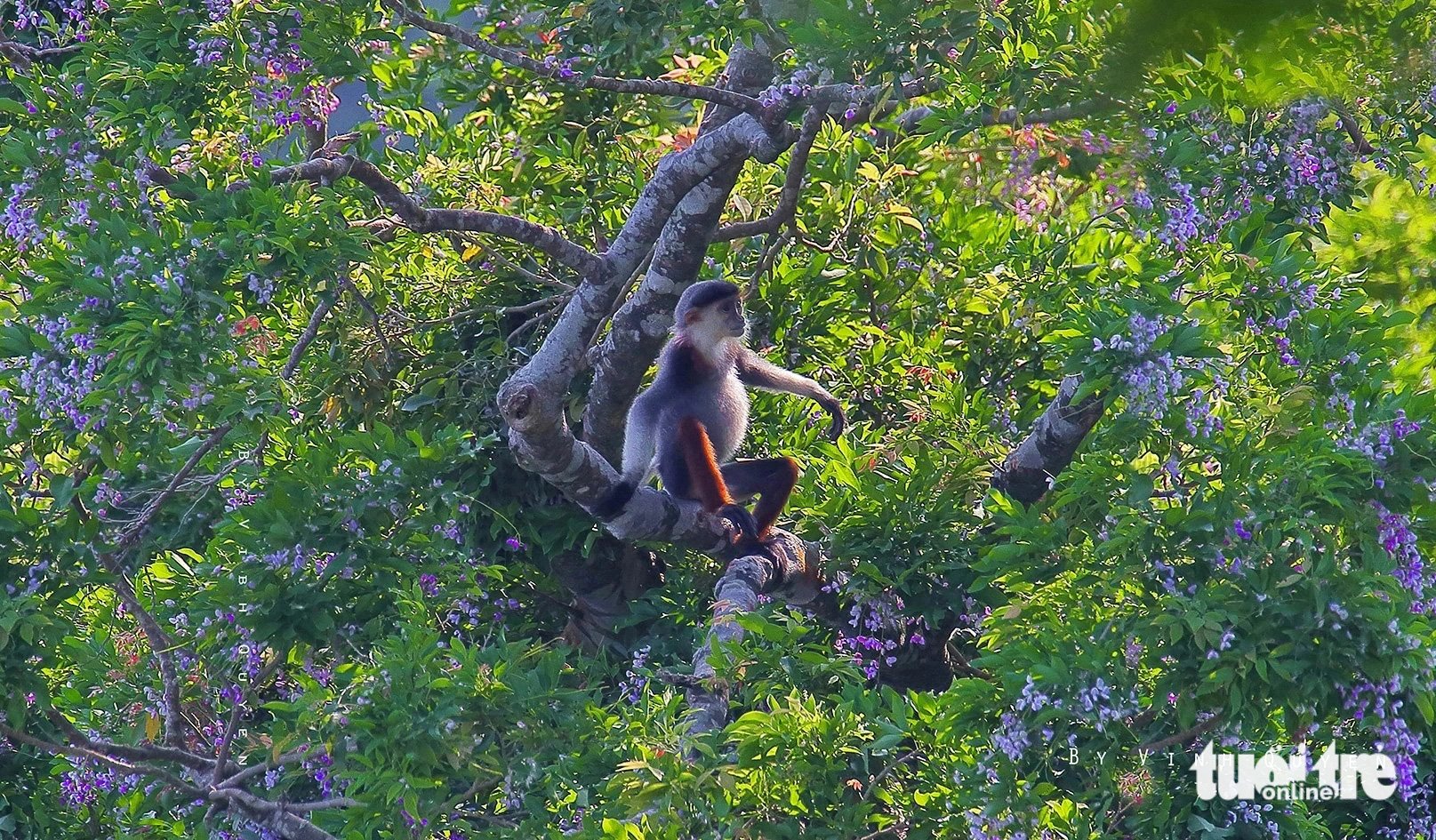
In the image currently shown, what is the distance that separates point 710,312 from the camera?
5625mm

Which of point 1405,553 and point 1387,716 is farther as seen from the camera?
point 1405,553

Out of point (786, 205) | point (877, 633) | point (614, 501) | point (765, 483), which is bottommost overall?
point (877, 633)

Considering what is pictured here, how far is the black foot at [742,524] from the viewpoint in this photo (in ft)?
17.2

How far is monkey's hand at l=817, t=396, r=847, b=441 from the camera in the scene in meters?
5.64

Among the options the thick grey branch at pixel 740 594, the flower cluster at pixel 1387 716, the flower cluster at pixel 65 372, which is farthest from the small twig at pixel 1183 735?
the flower cluster at pixel 65 372

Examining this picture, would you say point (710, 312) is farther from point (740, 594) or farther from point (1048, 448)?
point (1048, 448)

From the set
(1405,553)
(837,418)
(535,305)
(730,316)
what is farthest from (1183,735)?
(535,305)

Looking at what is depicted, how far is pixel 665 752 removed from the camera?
3730 millimetres

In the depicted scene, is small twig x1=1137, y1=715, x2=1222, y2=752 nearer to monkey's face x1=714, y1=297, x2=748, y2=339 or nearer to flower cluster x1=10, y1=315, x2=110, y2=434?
monkey's face x1=714, y1=297, x2=748, y2=339

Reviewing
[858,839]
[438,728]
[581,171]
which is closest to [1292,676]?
[858,839]

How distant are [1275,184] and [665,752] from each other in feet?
6.80

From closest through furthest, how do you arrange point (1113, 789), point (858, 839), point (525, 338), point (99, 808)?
point (1113, 789) → point (858, 839) → point (99, 808) → point (525, 338)

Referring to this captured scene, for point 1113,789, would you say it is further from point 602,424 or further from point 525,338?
point 525,338

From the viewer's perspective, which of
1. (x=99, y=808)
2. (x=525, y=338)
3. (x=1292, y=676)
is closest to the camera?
(x=1292, y=676)
